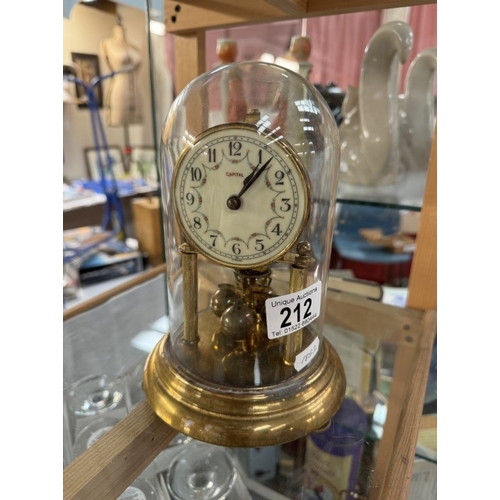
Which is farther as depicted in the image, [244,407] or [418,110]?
[418,110]

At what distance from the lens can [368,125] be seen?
2.47ft

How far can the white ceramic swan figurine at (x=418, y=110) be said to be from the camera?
30.4 inches

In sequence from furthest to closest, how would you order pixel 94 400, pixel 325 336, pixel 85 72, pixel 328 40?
pixel 85 72 → pixel 328 40 → pixel 325 336 → pixel 94 400

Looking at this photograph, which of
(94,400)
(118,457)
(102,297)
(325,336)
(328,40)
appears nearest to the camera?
(118,457)

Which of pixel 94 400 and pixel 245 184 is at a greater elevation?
pixel 245 184

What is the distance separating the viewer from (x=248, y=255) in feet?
1.46

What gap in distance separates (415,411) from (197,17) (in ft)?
2.22

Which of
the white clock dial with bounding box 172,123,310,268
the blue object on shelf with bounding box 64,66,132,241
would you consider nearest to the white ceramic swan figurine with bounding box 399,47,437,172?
the white clock dial with bounding box 172,123,310,268

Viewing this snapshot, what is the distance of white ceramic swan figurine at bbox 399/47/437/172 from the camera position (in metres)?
0.77

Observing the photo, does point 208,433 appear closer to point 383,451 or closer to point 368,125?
point 383,451

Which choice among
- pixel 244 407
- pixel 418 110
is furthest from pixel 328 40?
pixel 244 407

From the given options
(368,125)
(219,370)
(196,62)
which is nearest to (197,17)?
(196,62)

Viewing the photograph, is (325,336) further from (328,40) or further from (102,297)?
(328,40)

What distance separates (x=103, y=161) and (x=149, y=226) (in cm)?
38
